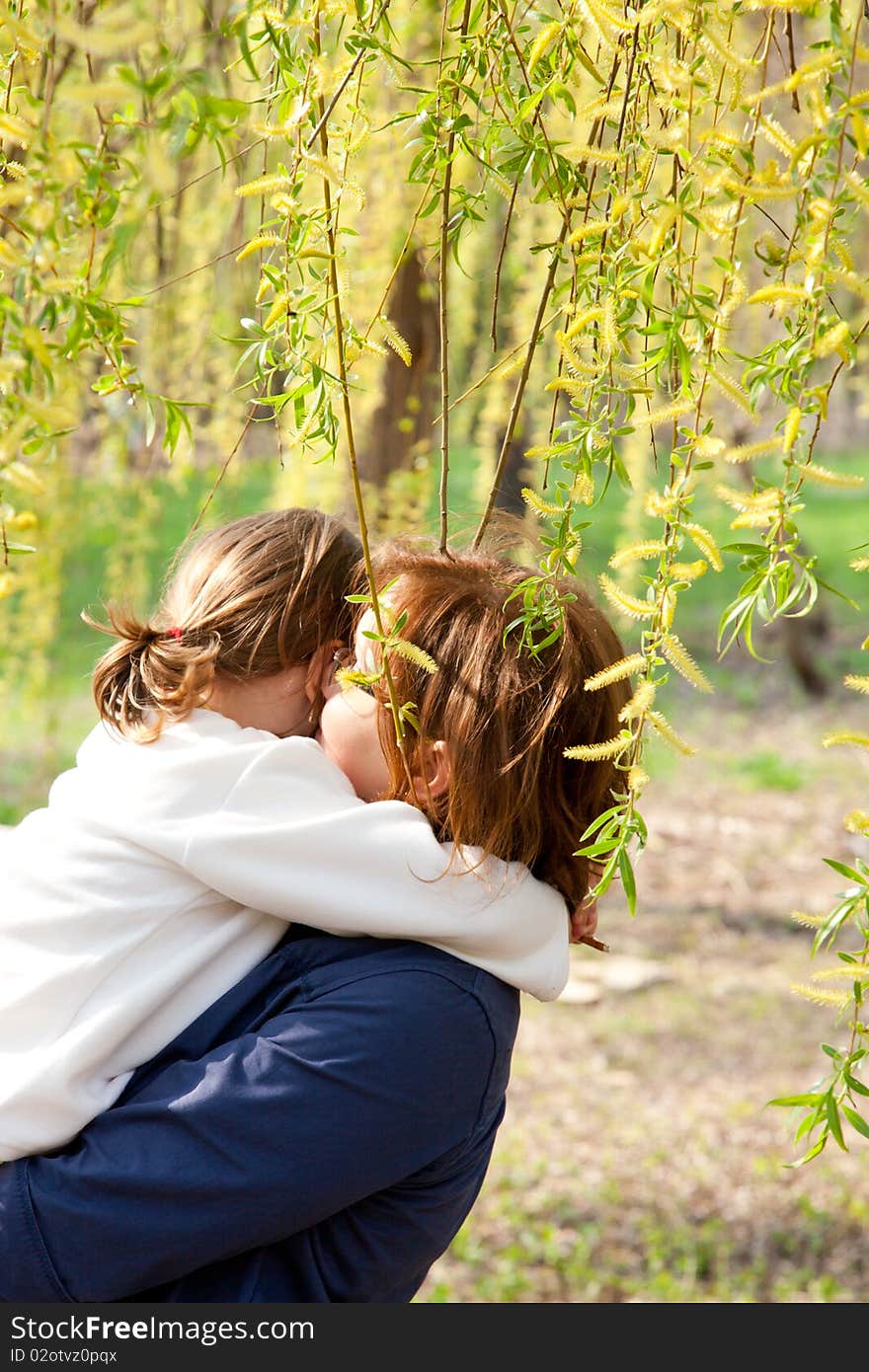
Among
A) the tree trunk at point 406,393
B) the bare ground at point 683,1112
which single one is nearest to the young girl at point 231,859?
the bare ground at point 683,1112

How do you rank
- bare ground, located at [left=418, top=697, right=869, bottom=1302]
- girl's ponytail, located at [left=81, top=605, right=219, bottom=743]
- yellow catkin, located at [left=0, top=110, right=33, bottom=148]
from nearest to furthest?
yellow catkin, located at [left=0, top=110, right=33, bottom=148]
girl's ponytail, located at [left=81, top=605, right=219, bottom=743]
bare ground, located at [left=418, top=697, right=869, bottom=1302]

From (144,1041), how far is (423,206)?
64 cm

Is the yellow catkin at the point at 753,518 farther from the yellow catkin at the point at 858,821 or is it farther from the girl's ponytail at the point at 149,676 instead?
the girl's ponytail at the point at 149,676

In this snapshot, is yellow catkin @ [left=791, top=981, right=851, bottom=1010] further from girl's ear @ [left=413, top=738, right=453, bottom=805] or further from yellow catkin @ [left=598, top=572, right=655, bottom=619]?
girl's ear @ [left=413, top=738, right=453, bottom=805]

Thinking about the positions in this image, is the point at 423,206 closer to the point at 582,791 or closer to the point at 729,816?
the point at 582,791

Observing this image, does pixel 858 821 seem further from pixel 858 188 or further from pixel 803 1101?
pixel 858 188

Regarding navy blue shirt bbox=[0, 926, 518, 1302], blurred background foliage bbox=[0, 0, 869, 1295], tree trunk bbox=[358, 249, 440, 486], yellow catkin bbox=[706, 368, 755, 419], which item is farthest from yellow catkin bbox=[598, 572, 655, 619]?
tree trunk bbox=[358, 249, 440, 486]

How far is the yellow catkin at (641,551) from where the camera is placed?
2.32 feet

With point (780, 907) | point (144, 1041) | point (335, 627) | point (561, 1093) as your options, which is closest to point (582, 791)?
point (335, 627)

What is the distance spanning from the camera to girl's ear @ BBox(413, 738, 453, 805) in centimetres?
99

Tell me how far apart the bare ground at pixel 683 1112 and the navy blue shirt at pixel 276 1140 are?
1304 millimetres

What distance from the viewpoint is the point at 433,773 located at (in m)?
1.01

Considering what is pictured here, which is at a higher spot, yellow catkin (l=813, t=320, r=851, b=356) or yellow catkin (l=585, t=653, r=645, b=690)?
yellow catkin (l=813, t=320, r=851, b=356)

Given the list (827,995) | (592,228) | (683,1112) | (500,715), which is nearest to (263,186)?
(592,228)
